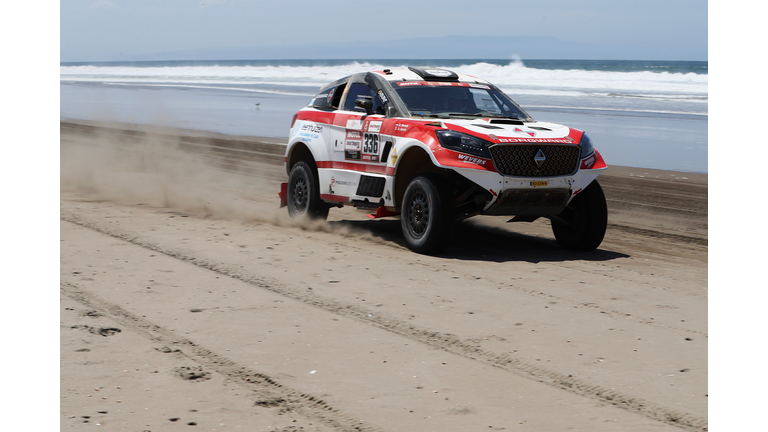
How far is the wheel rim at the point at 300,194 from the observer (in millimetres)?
10038

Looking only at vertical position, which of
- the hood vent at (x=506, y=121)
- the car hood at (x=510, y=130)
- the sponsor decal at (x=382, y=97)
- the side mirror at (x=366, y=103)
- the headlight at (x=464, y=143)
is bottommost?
the headlight at (x=464, y=143)

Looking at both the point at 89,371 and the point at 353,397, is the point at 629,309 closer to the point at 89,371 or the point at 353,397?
the point at 353,397

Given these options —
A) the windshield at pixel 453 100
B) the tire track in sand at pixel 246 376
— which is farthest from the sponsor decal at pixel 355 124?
the tire track in sand at pixel 246 376

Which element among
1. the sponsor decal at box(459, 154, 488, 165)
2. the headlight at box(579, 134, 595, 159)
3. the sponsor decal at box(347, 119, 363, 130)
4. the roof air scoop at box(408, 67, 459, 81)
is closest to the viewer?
the sponsor decal at box(459, 154, 488, 165)

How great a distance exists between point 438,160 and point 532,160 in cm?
89

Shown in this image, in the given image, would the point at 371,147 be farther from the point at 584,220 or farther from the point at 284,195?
the point at 584,220

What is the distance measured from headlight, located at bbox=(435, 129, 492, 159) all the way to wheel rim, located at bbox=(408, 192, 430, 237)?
0.61 m

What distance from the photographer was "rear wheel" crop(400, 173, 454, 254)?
7887 mm

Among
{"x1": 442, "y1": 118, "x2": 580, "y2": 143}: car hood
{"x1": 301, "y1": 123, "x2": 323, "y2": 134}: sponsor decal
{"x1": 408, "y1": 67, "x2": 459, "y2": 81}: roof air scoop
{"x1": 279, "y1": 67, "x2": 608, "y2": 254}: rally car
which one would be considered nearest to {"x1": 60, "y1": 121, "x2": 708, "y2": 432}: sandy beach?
{"x1": 279, "y1": 67, "x2": 608, "y2": 254}: rally car

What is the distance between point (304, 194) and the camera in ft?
33.1

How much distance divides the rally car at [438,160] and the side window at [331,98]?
0.02 m

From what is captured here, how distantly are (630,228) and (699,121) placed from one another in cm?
1785

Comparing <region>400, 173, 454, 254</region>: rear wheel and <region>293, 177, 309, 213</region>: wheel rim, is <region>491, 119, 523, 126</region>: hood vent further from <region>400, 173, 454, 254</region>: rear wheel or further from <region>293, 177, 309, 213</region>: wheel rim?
<region>293, 177, 309, 213</region>: wheel rim

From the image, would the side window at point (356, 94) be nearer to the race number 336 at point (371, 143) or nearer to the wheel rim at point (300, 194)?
the race number 336 at point (371, 143)
